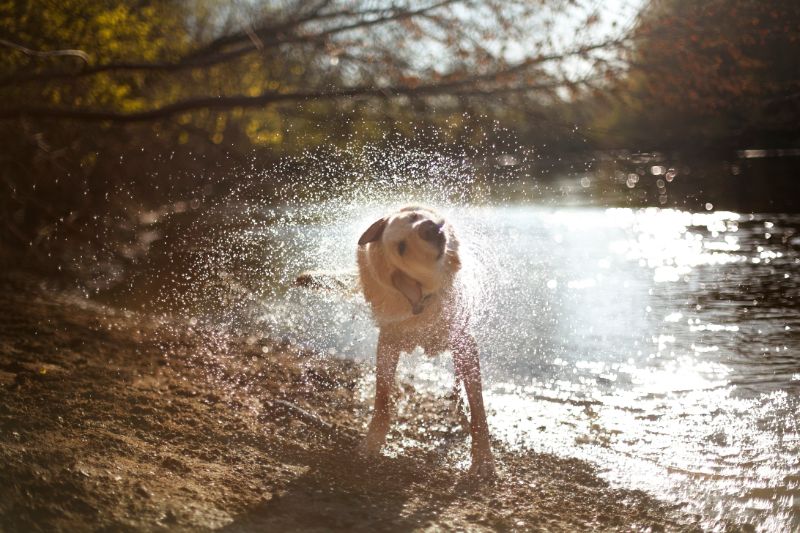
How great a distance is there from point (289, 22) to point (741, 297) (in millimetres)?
6084

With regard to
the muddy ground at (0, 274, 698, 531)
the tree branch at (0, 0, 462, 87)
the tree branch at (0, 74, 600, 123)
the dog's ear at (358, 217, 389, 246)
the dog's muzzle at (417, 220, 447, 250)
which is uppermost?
the tree branch at (0, 0, 462, 87)

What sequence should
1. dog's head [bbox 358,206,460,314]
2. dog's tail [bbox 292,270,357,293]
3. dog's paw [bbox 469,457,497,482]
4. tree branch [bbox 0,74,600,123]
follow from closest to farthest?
dog's paw [bbox 469,457,497,482] < dog's head [bbox 358,206,460,314] < tree branch [bbox 0,74,600,123] < dog's tail [bbox 292,270,357,293]

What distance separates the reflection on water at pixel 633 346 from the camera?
4.00 m

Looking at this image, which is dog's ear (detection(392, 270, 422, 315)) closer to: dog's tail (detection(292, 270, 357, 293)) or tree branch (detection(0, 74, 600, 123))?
dog's tail (detection(292, 270, 357, 293))

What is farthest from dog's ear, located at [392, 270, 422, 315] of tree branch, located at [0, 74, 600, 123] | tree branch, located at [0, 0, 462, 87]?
tree branch, located at [0, 0, 462, 87]

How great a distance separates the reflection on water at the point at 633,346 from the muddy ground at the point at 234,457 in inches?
15.6

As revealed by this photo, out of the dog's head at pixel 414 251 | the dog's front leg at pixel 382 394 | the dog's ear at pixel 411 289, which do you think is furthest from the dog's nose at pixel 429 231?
the dog's front leg at pixel 382 394

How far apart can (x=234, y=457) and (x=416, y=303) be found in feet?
4.13

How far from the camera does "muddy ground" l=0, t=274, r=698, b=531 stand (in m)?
3.04

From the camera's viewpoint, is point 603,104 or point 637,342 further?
point 637,342

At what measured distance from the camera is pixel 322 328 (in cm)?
670

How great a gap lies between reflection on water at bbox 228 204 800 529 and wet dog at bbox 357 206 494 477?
21.0 inches

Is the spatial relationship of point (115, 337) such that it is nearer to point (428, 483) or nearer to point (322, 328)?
point (322, 328)

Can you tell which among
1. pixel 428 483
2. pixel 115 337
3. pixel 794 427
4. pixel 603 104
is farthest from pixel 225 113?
pixel 794 427
